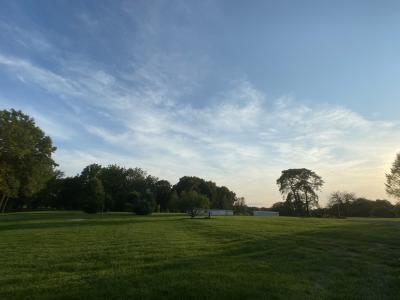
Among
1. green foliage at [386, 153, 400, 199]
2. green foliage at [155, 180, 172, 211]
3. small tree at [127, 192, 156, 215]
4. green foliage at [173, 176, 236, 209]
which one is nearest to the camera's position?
green foliage at [386, 153, 400, 199]

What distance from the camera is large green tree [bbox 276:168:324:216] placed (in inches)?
4077

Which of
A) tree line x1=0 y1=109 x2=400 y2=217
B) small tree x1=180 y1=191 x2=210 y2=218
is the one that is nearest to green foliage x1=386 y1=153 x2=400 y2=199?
tree line x1=0 y1=109 x2=400 y2=217

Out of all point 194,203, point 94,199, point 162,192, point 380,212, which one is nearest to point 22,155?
point 94,199

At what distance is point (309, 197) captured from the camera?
10362 centimetres

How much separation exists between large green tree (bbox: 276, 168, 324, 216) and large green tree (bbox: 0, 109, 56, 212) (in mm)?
71120

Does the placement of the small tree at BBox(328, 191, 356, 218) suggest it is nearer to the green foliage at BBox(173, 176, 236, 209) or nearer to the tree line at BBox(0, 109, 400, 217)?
the tree line at BBox(0, 109, 400, 217)

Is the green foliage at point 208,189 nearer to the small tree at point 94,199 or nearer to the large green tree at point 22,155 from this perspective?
the small tree at point 94,199

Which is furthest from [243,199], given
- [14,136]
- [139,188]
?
[14,136]

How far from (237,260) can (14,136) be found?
4862 cm

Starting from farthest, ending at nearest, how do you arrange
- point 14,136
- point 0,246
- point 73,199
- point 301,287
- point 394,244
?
point 73,199
point 14,136
point 394,244
point 0,246
point 301,287

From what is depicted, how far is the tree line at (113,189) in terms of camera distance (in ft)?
170

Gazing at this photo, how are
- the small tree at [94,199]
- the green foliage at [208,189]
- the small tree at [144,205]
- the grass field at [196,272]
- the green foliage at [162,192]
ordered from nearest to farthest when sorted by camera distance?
the grass field at [196,272] < the small tree at [144,205] < the small tree at [94,199] < the green foliage at [162,192] < the green foliage at [208,189]

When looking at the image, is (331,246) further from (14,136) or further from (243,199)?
(243,199)

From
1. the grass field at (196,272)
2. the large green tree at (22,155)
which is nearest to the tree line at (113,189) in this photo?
the large green tree at (22,155)
